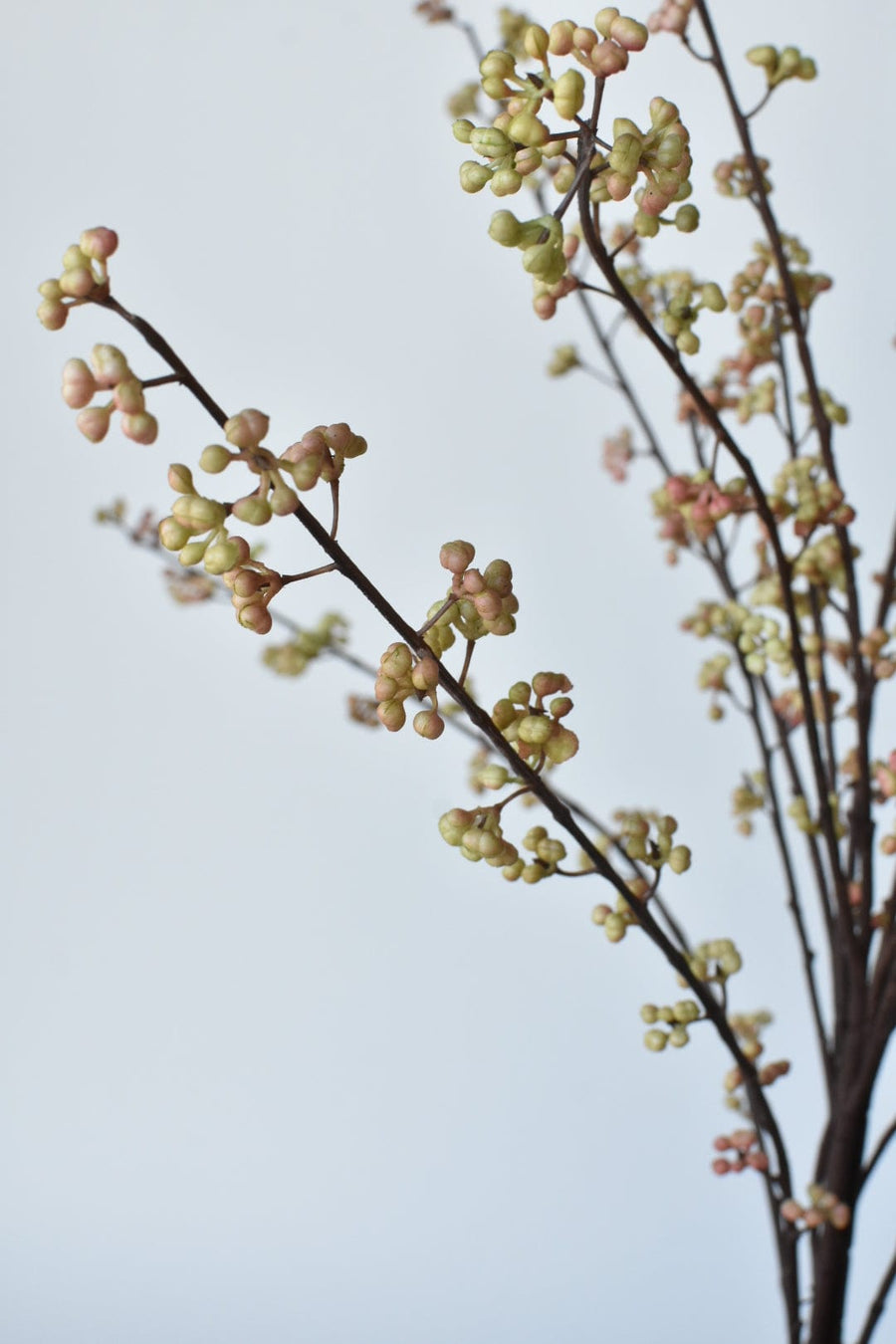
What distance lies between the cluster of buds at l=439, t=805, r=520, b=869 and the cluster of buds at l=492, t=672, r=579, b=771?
2 centimetres

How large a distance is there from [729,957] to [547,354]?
2.41 feet

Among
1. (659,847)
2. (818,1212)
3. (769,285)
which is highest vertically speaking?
(769,285)

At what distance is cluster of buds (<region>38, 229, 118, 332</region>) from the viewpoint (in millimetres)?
264

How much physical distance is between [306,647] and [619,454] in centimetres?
24

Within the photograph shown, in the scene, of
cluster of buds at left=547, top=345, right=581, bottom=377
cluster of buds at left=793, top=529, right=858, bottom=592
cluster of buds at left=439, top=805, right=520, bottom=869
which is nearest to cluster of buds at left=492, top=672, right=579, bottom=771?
cluster of buds at left=439, top=805, right=520, bottom=869

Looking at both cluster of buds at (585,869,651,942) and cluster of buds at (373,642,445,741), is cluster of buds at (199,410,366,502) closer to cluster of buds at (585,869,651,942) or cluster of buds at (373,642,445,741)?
cluster of buds at (373,642,445,741)

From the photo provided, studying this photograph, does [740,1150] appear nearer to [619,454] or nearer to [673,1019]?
[673,1019]

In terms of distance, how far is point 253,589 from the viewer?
0.29 m

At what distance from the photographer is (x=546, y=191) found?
2.68 feet

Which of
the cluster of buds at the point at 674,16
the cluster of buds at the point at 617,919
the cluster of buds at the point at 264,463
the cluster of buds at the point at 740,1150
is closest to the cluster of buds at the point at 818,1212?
the cluster of buds at the point at 740,1150

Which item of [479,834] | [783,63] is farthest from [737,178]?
[479,834]

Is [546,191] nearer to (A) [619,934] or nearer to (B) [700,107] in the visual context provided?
(B) [700,107]

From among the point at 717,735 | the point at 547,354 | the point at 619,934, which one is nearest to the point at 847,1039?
the point at 619,934

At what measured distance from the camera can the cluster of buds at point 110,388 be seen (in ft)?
0.87
